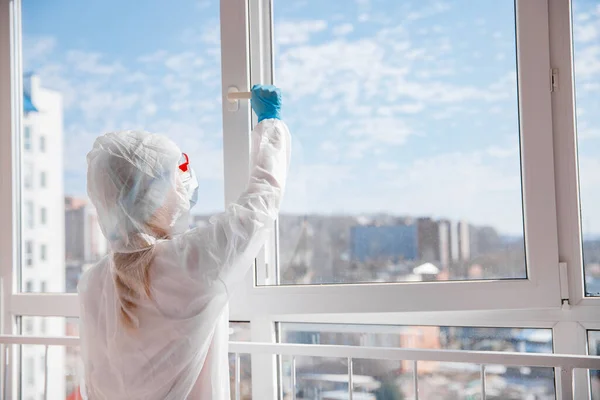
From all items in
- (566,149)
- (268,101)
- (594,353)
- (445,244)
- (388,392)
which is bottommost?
(388,392)

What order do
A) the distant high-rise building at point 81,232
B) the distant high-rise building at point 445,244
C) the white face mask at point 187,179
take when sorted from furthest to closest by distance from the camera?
the distant high-rise building at point 81,232 < the distant high-rise building at point 445,244 < the white face mask at point 187,179

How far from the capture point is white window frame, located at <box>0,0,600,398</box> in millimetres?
1534

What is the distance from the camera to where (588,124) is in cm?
155

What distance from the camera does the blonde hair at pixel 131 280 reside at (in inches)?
51.2

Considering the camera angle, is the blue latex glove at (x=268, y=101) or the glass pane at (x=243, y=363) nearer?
the blue latex glove at (x=268, y=101)

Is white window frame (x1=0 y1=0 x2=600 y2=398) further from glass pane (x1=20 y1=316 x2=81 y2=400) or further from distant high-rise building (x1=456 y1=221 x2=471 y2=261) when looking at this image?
glass pane (x1=20 y1=316 x2=81 y2=400)

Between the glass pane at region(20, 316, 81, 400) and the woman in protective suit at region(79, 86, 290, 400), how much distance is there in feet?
2.67

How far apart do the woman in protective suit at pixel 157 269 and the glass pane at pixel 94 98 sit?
1.87 ft

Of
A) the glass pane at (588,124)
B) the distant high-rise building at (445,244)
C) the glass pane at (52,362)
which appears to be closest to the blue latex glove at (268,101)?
the distant high-rise building at (445,244)

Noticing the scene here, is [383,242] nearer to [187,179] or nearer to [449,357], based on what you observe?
[449,357]

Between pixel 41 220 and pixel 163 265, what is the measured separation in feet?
3.47

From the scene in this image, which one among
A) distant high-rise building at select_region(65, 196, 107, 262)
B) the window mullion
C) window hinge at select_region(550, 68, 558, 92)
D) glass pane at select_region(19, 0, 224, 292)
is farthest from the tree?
distant high-rise building at select_region(65, 196, 107, 262)

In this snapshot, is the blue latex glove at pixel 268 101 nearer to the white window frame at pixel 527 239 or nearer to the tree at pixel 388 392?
the white window frame at pixel 527 239

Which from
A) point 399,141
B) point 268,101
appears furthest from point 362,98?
point 268,101
